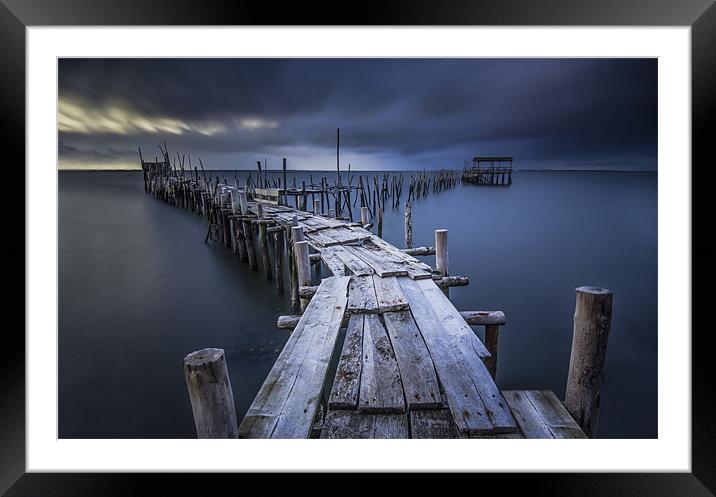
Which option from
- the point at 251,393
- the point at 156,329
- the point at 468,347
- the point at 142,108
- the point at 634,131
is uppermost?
the point at 142,108

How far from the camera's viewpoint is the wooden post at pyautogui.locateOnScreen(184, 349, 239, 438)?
4.50ft

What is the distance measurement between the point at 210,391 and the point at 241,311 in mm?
5933

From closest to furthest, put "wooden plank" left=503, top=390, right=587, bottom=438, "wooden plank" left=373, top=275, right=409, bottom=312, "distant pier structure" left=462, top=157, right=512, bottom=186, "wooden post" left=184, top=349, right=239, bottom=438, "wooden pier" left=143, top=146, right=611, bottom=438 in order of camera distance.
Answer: "wooden post" left=184, top=349, right=239, bottom=438, "wooden pier" left=143, top=146, right=611, bottom=438, "wooden plank" left=503, top=390, right=587, bottom=438, "wooden plank" left=373, top=275, right=409, bottom=312, "distant pier structure" left=462, top=157, right=512, bottom=186

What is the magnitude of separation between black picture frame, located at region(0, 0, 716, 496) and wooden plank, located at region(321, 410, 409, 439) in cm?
26

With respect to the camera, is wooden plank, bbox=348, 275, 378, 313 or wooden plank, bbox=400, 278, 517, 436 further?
wooden plank, bbox=348, 275, 378, 313

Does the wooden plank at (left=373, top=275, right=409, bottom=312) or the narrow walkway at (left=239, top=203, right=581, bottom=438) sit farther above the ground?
the wooden plank at (left=373, top=275, right=409, bottom=312)

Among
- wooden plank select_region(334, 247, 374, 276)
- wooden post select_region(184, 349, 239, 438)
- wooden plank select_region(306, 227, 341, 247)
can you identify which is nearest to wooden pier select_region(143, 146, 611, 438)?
wooden post select_region(184, 349, 239, 438)

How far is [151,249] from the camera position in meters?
11.9

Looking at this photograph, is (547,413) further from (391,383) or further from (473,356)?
(391,383)

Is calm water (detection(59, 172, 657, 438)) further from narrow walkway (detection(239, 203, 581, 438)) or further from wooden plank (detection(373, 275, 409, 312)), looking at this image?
wooden plank (detection(373, 275, 409, 312))
